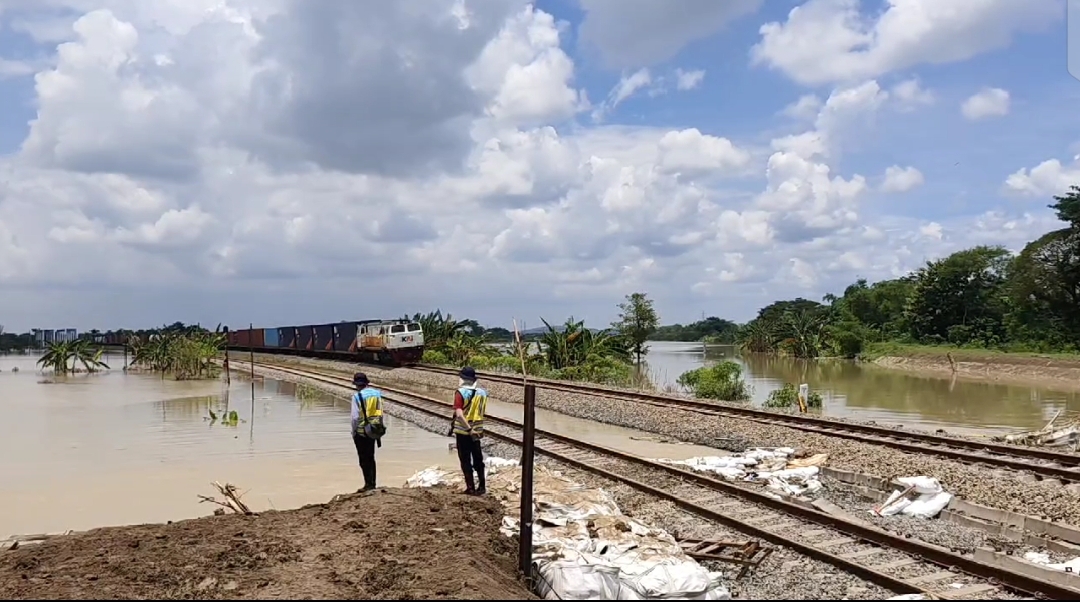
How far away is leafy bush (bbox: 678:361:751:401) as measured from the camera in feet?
90.1

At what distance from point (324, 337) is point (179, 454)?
36943 millimetres

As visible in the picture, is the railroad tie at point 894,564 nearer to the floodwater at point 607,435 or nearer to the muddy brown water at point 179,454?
the floodwater at point 607,435

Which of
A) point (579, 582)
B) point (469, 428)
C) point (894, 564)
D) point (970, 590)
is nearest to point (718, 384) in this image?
point (469, 428)

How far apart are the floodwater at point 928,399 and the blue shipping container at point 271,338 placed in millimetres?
37083

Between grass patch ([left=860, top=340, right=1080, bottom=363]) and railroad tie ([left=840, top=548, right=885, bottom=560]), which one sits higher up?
grass patch ([left=860, top=340, right=1080, bottom=363])

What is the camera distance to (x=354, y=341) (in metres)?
46.4

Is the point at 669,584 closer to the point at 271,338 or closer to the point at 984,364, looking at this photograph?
the point at 984,364

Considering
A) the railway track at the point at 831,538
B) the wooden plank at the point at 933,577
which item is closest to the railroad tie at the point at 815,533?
the railway track at the point at 831,538

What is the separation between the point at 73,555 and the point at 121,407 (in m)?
22.7

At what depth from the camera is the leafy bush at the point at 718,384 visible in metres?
27.5

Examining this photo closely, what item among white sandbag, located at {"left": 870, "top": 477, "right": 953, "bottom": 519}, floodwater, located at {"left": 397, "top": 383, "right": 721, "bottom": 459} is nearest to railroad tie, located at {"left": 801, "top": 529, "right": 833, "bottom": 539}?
white sandbag, located at {"left": 870, "top": 477, "right": 953, "bottom": 519}

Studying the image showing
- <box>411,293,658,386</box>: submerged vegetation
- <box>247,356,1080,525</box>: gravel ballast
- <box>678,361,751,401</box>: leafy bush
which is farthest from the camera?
<box>411,293,658,386</box>: submerged vegetation

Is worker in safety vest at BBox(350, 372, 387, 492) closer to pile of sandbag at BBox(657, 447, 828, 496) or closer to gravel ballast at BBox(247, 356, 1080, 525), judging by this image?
pile of sandbag at BBox(657, 447, 828, 496)

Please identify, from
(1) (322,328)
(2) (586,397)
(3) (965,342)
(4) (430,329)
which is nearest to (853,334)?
(3) (965,342)
